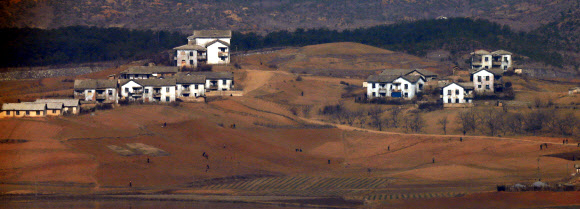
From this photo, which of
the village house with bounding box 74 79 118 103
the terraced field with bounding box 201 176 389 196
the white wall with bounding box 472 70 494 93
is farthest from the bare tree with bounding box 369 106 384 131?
the village house with bounding box 74 79 118 103

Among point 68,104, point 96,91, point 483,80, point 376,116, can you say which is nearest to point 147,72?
point 96,91

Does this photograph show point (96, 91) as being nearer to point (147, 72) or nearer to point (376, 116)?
point (147, 72)

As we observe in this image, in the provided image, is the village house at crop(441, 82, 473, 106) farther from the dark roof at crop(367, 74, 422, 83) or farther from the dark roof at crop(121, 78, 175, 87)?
the dark roof at crop(121, 78, 175, 87)

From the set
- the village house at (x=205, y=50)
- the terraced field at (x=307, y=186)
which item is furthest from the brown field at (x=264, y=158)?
the village house at (x=205, y=50)

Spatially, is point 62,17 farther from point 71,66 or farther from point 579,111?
point 579,111

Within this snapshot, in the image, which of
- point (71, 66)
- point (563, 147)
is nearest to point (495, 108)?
point (563, 147)

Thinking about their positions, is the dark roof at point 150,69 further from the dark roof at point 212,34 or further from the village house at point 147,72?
the dark roof at point 212,34
